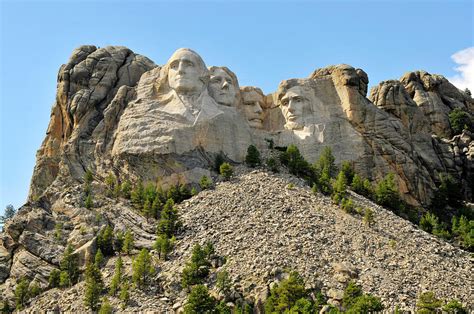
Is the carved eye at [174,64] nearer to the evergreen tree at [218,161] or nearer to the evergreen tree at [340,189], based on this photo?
the evergreen tree at [218,161]

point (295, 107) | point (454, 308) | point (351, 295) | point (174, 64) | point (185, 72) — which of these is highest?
point (174, 64)

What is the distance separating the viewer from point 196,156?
65.1 meters

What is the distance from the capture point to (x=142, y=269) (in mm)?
53938

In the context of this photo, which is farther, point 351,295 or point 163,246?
point 163,246

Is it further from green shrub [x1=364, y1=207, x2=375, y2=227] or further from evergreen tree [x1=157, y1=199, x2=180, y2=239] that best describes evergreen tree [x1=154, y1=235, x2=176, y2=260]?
green shrub [x1=364, y1=207, x2=375, y2=227]

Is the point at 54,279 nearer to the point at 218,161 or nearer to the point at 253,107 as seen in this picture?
the point at 218,161

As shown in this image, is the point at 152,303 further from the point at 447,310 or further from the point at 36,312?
the point at 447,310

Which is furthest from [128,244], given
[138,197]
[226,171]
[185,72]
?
[185,72]

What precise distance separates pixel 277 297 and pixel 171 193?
13.7 m

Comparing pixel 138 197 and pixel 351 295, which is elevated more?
pixel 138 197

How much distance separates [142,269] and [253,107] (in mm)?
20854

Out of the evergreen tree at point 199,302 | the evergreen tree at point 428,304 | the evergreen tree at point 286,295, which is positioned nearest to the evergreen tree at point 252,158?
the evergreen tree at point 286,295

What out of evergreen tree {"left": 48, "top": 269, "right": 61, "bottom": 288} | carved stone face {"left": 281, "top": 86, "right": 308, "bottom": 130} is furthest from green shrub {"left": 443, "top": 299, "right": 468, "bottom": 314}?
carved stone face {"left": 281, "top": 86, "right": 308, "bottom": 130}

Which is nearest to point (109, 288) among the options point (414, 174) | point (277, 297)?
point (277, 297)
